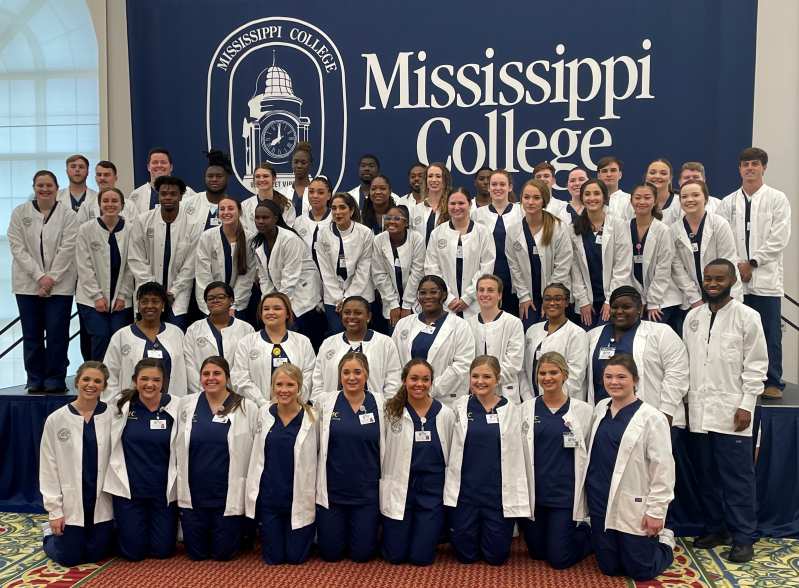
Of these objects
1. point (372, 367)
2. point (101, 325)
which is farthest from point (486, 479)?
point (101, 325)

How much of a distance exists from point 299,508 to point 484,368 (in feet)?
4.37

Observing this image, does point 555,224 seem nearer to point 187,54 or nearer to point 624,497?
point 624,497

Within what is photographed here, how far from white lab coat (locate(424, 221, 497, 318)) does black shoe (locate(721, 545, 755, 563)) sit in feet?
7.38

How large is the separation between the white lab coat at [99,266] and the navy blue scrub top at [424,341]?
231 centimetres

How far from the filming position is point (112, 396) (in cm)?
590

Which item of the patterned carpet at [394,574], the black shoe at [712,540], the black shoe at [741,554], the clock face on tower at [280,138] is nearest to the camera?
the patterned carpet at [394,574]

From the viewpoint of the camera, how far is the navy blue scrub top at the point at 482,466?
504 centimetres

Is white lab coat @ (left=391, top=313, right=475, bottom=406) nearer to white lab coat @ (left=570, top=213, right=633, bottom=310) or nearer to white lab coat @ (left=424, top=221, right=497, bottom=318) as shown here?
white lab coat @ (left=424, top=221, right=497, bottom=318)

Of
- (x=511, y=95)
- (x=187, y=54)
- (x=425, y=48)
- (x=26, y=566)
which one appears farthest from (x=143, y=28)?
(x=26, y=566)

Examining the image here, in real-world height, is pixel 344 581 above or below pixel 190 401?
below

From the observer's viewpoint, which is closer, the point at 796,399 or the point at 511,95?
the point at 796,399

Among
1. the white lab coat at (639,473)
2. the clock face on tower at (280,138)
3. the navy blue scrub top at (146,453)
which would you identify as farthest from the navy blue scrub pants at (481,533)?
the clock face on tower at (280,138)

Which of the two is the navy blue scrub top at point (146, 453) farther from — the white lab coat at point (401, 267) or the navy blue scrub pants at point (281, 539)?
the white lab coat at point (401, 267)

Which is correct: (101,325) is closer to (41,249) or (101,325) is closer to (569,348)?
(41,249)
